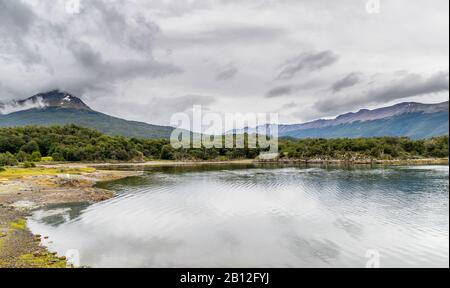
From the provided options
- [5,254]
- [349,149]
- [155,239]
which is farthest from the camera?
[349,149]

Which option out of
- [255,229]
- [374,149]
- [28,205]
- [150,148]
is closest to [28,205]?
[28,205]

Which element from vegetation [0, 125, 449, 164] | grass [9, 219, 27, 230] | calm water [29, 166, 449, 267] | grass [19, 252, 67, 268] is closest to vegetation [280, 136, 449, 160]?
vegetation [0, 125, 449, 164]

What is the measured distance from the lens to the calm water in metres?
19.3

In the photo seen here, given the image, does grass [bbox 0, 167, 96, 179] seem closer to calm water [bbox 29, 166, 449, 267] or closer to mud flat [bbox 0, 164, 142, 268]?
mud flat [bbox 0, 164, 142, 268]

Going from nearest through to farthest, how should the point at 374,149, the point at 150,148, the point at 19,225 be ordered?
the point at 19,225 → the point at 374,149 → the point at 150,148

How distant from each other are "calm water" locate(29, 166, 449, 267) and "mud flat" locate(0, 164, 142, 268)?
1.41 meters

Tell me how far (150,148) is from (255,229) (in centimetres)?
12856

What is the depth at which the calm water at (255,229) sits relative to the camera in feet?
63.3

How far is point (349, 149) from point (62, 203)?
386ft

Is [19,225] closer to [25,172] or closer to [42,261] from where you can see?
[42,261]

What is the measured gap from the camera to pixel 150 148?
493 feet
